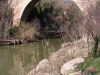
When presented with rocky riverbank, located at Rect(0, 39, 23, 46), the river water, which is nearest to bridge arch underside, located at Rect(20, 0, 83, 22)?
rocky riverbank, located at Rect(0, 39, 23, 46)

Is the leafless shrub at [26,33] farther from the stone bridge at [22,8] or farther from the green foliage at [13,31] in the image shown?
the stone bridge at [22,8]

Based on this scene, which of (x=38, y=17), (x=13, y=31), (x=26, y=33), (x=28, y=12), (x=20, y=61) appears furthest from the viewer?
(x=38, y=17)

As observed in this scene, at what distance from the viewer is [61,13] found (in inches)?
693

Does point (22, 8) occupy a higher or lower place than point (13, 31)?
higher

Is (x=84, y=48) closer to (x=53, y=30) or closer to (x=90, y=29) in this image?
(x=90, y=29)

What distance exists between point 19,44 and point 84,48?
7055mm

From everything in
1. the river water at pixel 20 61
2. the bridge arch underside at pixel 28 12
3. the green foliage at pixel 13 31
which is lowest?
the river water at pixel 20 61

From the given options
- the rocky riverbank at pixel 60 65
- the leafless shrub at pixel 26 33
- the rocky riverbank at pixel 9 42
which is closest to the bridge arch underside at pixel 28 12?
the leafless shrub at pixel 26 33

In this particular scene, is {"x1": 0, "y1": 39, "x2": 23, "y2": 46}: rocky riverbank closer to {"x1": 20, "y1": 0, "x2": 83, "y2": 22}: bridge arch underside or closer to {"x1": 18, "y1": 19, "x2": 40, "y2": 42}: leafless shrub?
{"x1": 18, "y1": 19, "x2": 40, "y2": 42}: leafless shrub

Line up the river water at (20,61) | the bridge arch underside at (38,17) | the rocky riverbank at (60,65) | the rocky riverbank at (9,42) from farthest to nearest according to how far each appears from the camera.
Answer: the bridge arch underside at (38,17), the rocky riverbank at (9,42), the river water at (20,61), the rocky riverbank at (60,65)

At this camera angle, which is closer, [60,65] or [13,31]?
[60,65]

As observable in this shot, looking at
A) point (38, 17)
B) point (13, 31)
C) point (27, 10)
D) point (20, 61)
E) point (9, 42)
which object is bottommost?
point (20, 61)

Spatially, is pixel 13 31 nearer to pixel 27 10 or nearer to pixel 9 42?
pixel 9 42

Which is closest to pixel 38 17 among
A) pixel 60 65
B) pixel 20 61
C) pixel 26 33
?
pixel 26 33
